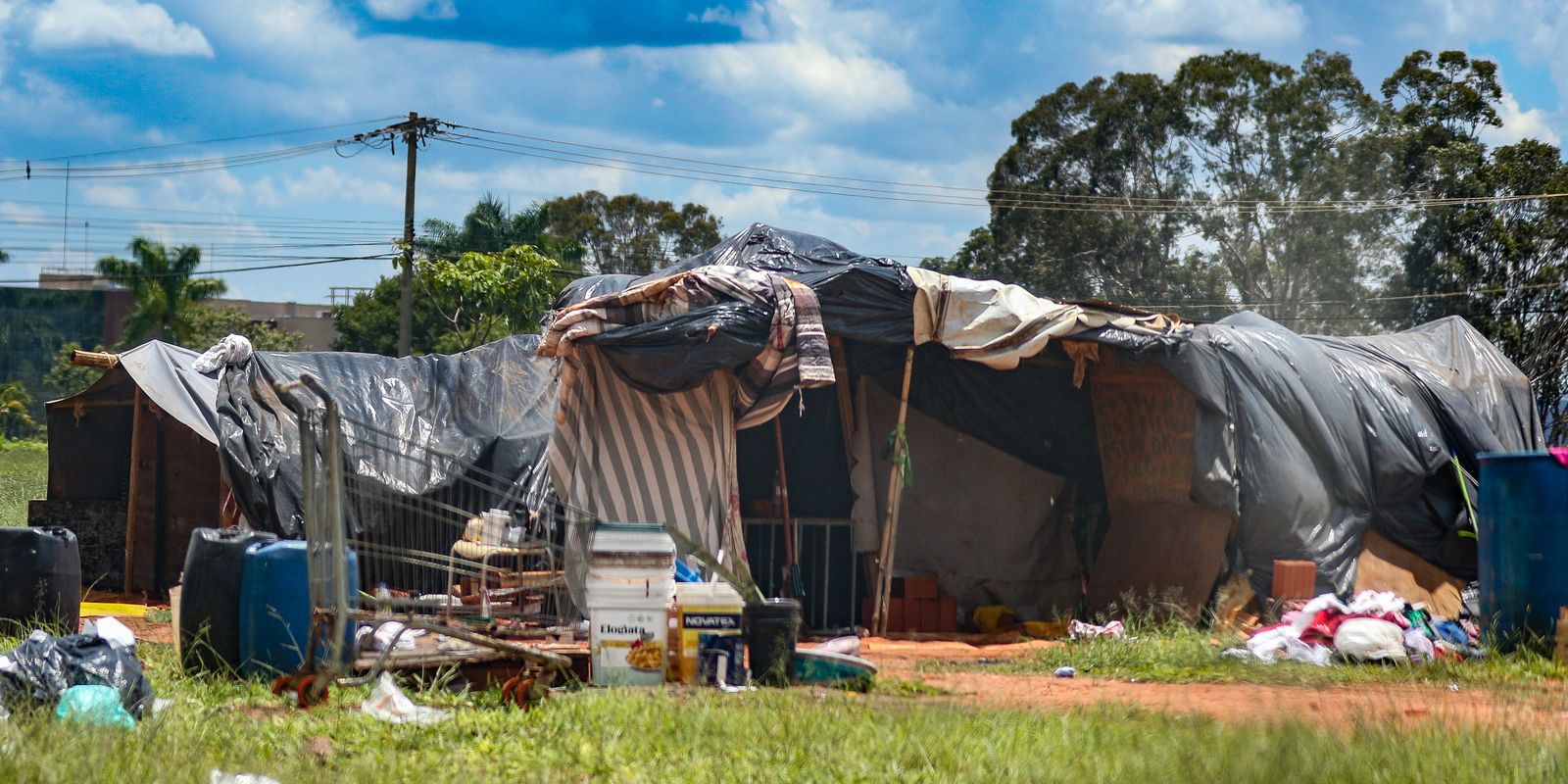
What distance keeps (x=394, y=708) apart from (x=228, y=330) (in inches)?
1850

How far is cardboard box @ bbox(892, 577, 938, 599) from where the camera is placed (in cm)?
1239

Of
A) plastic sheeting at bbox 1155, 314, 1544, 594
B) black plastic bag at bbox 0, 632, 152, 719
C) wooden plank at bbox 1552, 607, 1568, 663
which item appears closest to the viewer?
black plastic bag at bbox 0, 632, 152, 719

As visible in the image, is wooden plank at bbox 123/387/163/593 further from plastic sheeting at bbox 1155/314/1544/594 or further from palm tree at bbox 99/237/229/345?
palm tree at bbox 99/237/229/345

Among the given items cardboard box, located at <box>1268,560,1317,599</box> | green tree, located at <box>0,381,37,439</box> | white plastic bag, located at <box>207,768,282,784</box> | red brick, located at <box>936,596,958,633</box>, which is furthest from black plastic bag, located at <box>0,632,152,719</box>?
green tree, located at <box>0,381,37,439</box>

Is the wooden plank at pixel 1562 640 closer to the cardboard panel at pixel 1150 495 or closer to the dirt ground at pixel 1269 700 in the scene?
the dirt ground at pixel 1269 700

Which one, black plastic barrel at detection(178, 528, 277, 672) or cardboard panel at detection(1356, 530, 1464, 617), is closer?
black plastic barrel at detection(178, 528, 277, 672)

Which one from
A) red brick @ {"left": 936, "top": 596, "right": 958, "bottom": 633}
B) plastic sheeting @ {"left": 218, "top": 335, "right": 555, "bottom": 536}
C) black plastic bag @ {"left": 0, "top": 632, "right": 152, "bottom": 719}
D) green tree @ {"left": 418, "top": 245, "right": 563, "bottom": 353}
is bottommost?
red brick @ {"left": 936, "top": 596, "right": 958, "bottom": 633}

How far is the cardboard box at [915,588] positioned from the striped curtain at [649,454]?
6.49 feet

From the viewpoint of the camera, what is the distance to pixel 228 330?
4944 cm

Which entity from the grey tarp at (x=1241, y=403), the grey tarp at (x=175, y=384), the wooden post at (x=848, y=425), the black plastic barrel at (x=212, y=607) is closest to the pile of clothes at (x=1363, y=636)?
the grey tarp at (x=1241, y=403)

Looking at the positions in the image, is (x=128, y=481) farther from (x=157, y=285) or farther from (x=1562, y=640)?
(x=157, y=285)

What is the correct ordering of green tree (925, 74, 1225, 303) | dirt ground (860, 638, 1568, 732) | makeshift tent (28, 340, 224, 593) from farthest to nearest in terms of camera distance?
green tree (925, 74, 1225, 303), makeshift tent (28, 340, 224, 593), dirt ground (860, 638, 1568, 732)

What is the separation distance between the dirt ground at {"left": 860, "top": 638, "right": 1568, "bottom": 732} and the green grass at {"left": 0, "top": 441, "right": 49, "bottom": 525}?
12.6 metres

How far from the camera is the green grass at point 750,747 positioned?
4.77 meters
